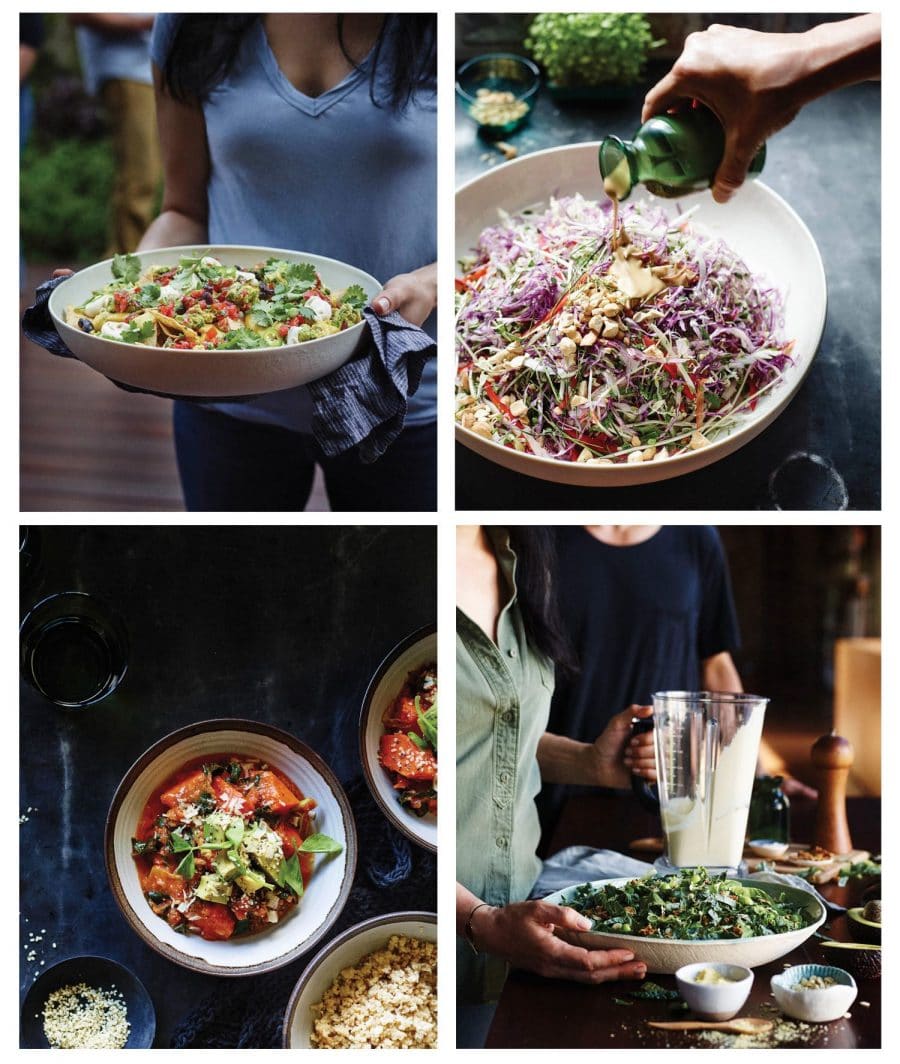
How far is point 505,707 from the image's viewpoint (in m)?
1.96

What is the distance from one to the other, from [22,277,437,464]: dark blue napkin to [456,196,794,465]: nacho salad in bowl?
96 mm

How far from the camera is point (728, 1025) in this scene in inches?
74.3

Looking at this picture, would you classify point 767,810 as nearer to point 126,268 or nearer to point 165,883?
point 165,883

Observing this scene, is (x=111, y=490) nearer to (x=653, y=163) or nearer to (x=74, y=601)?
(x=74, y=601)

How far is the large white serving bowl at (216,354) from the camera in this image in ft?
6.10

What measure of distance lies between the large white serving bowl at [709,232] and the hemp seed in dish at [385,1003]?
881 mm

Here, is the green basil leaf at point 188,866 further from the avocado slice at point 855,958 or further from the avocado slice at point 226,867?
the avocado slice at point 855,958

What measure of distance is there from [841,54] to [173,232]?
1.20 meters

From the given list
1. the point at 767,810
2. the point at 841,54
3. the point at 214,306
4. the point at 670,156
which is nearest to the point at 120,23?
the point at 214,306

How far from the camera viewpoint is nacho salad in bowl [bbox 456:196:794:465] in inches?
73.4

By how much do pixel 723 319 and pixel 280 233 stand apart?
793 mm

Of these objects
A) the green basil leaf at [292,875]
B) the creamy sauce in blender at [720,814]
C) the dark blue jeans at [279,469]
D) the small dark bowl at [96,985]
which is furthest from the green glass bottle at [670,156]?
the small dark bowl at [96,985]
